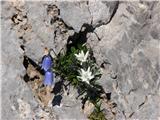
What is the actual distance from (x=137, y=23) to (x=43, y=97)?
1.89m

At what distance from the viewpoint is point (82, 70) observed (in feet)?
23.7

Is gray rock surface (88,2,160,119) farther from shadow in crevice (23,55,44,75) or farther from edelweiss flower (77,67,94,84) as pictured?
shadow in crevice (23,55,44,75)

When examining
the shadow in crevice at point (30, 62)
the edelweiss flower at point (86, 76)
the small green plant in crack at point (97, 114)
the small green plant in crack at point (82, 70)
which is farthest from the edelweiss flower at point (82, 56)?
the small green plant in crack at point (97, 114)

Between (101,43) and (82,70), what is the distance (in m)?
0.54

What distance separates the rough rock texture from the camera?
6.98 meters

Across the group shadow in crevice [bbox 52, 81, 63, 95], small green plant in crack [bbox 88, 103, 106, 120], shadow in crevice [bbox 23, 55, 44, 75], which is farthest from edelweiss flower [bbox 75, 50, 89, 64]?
small green plant in crack [bbox 88, 103, 106, 120]

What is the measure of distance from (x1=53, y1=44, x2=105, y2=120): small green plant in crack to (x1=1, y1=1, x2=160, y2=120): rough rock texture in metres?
0.13

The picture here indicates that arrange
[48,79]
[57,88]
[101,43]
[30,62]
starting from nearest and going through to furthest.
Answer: [48,79]
[30,62]
[57,88]
[101,43]

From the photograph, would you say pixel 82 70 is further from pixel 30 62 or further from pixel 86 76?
pixel 30 62

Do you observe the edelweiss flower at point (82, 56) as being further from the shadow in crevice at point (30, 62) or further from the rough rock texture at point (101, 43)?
the shadow in crevice at point (30, 62)

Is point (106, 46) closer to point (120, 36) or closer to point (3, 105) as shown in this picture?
point (120, 36)

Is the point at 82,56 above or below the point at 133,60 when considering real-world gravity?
above

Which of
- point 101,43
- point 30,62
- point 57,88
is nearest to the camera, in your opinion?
point 30,62

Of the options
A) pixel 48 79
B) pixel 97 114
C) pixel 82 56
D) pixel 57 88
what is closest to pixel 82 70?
pixel 82 56
